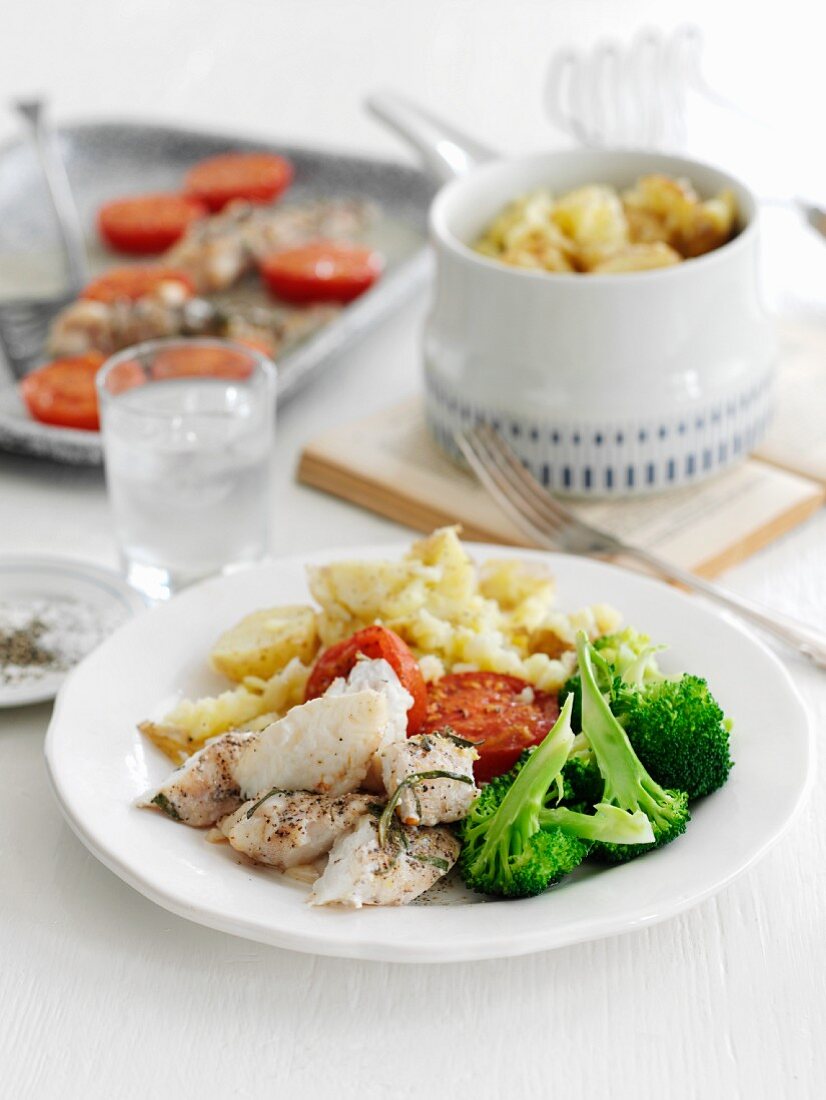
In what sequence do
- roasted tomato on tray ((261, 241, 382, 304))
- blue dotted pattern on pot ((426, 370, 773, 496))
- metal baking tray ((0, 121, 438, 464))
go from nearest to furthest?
1. blue dotted pattern on pot ((426, 370, 773, 496))
2. metal baking tray ((0, 121, 438, 464))
3. roasted tomato on tray ((261, 241, 382, 304))

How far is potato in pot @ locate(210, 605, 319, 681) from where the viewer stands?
61.8 inches

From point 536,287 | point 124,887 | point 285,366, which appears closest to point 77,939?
point 124,887

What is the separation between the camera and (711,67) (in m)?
3.94

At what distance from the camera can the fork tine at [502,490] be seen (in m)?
1.95

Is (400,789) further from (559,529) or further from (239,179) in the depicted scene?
(239,179)

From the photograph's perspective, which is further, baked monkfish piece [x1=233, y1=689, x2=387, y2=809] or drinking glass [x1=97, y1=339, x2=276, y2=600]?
drinking glass [x1=97, y1=339, x2=276, y2=600]

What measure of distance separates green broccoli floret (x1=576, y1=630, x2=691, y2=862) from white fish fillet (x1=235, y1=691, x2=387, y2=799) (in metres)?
0.19

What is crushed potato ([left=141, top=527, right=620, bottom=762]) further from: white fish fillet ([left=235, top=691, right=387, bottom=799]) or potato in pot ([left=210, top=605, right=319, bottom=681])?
white fish fillet ([left=235, top=691, right=387, bottom=799])

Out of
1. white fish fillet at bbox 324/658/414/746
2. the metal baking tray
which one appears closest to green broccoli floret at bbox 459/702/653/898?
white fish fillet at bbox 324/658/414/746

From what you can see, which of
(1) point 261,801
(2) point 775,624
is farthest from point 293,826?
(2) point 775,624

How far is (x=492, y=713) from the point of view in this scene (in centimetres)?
144

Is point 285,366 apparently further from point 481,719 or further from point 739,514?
point 481,719

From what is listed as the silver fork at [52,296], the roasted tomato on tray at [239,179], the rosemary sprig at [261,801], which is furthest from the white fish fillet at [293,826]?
the roasted tomato on tray at [239,179]

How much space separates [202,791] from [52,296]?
4.98 ft
